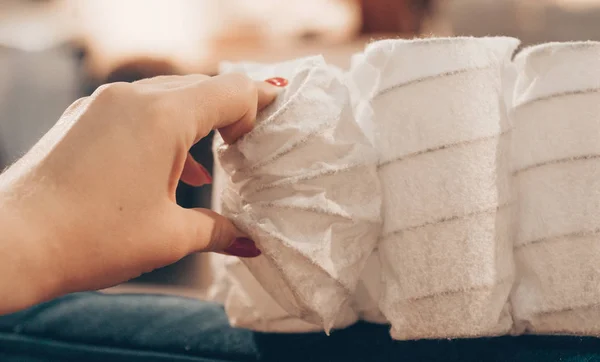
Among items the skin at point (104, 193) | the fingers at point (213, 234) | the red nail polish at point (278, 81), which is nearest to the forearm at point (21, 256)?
the skin at point (104, 193)

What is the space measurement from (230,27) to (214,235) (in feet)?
7.16

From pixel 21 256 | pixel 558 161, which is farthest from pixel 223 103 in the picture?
pixel 558 161

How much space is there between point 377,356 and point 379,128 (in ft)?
0.78

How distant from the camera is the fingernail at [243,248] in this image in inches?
22.1

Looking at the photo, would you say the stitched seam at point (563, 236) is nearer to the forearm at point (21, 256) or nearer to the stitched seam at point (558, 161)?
the stitched seam at point (558, 161)

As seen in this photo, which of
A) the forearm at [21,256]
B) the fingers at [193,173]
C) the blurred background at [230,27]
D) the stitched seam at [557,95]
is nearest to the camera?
the forearm at [21,256]

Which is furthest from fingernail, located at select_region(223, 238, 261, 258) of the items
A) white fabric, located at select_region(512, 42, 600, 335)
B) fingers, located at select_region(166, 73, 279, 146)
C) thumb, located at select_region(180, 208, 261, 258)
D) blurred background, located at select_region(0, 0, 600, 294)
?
blurred background, located at select_region(0, 0, 600, 294)

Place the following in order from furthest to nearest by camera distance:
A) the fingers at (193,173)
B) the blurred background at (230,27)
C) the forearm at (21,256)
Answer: the blurred background at (230,27) < the fingers at (193,173) < the forearm at (21,256)

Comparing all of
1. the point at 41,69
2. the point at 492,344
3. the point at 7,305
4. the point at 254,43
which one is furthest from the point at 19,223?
the point at 254,43

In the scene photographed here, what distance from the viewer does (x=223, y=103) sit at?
0.50 meters

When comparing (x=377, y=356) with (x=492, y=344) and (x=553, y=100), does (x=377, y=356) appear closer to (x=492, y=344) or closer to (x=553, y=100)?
(x=492, y=344)

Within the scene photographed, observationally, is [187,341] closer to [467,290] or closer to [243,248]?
[243,248]

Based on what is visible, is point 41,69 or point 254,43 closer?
point 41,69

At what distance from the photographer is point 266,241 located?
0.52 m
